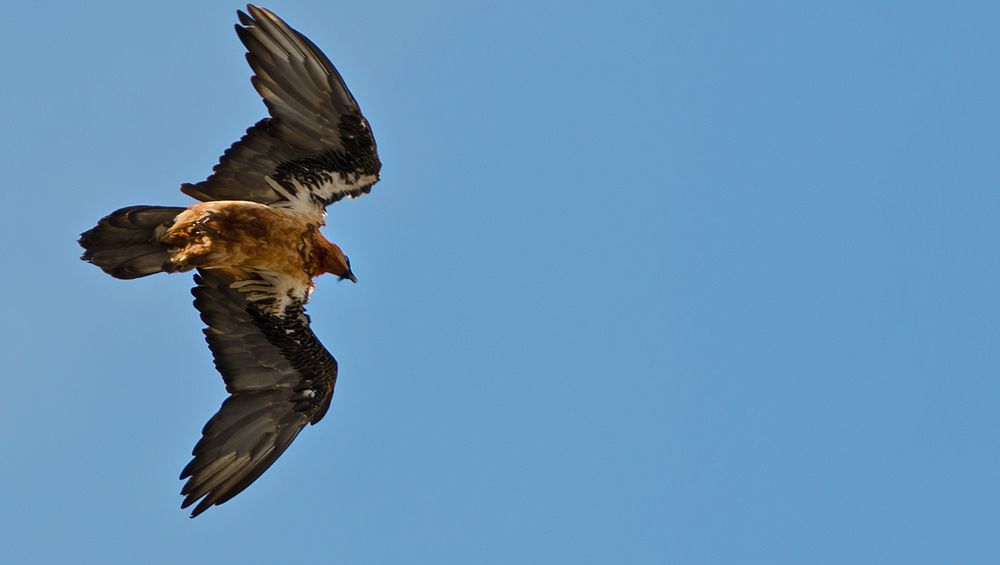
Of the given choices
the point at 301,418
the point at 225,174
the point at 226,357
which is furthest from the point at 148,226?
the point at 301,418

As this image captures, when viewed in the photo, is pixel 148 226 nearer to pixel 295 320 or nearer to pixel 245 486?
pixel 295 320

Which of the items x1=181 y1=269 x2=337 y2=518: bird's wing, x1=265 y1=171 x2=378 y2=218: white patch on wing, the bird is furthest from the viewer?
x1=265 y1=171 x2=378 y2=218: white patch on wing

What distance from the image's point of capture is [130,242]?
15.3 meters

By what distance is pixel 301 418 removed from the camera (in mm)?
17016

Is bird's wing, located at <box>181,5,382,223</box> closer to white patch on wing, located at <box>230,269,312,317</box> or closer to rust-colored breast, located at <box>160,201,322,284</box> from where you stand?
rust-colored breast, located at <box>160,201,322,284</box>

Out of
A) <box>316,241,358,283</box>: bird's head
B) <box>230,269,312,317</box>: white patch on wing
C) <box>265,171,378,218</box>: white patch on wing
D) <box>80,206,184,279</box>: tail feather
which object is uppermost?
<box>265,171,378,218</box>: white patch on wing

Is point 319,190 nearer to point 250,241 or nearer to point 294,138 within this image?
point 294,138

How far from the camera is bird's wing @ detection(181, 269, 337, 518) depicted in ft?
53.8

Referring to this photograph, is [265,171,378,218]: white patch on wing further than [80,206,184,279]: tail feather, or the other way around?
[265,171,378,218]: white patch on wing

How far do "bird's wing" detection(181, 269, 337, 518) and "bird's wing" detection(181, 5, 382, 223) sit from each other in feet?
4.02

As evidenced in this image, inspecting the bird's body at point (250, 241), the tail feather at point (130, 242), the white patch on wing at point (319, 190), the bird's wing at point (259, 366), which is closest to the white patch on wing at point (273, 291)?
the bird's wing at point (259, 366)

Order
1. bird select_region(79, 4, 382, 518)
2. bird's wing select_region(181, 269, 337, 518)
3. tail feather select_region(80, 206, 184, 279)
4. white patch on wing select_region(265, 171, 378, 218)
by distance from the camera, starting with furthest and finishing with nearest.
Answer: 1. white patch on wing select_region(265, 171, 378, 218)
2. bird's wing select_region(181, 269, 337, 518)
3. bird select_region(79, 4, 382, 518)
4. tail feather select_region(80, 206, 184, 279)

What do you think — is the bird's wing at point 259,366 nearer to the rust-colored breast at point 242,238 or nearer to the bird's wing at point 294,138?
the rust-colored breast at point 242,238

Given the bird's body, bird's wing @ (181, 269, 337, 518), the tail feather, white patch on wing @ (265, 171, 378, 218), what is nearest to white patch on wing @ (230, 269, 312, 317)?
bird's wing @ (181, 269, 337, 518)
